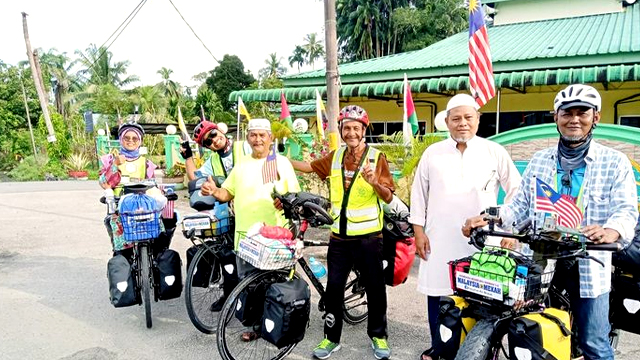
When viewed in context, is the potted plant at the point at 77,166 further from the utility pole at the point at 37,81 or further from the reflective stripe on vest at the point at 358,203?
the reflective stripe on vest at the point at 358,203

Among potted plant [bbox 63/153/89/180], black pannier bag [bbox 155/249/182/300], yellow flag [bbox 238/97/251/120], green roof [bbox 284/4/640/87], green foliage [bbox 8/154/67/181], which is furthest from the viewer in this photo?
green foliage [bbox 8/154/67/181]

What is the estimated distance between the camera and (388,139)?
754 cm

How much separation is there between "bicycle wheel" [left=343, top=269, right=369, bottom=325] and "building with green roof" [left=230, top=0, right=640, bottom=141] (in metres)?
6.59

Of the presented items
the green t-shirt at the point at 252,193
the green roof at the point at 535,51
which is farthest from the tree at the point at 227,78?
the green t-shirt at the point at 252,193

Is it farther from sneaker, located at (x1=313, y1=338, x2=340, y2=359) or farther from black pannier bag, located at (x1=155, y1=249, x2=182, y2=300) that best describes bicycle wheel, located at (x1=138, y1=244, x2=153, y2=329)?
sneaker, located at (x1=313, y1=338, x2=340, y2=359)

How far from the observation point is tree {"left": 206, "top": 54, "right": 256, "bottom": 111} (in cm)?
4322

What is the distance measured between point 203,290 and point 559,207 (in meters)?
3.52

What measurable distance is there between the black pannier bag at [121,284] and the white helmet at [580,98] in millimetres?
3523

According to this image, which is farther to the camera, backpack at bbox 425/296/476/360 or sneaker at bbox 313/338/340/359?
sneaker at bbox 313/338/340/359

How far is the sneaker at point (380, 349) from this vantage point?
3715mm

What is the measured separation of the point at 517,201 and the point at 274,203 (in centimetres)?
173

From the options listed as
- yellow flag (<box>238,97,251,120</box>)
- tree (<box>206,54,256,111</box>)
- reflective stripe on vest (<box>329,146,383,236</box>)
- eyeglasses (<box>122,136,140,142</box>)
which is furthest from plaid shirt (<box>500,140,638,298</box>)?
tree (<box>206,54,256,111</box>)

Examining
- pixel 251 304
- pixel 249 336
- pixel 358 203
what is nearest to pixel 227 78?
pixel 249 336

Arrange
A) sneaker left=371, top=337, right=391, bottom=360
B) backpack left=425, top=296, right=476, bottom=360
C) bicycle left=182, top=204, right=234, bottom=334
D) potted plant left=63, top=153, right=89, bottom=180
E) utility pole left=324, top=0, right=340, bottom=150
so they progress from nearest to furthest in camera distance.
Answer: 1. backpack left=425, top=296, right=476, bottom=360
2. sneaker left=371, top=337, right=391, bottom=360
3. bicycle left=182, top=204, right=234, bottom=334
4. utility pole left=324, top=0, right=340, bottom=150
5. potted plant left=63, top=153, right=89, bottom=180
